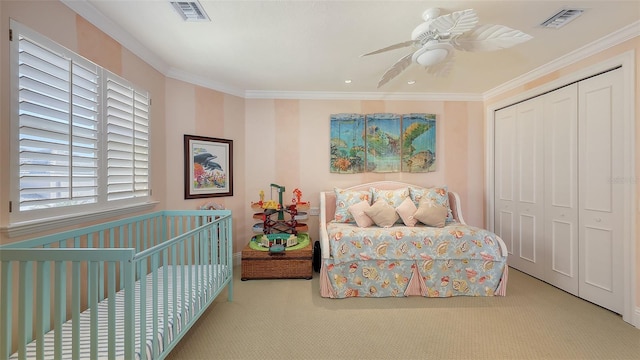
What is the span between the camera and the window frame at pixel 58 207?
4.48 ft

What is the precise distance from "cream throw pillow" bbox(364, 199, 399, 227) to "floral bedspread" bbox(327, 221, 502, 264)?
36 cm

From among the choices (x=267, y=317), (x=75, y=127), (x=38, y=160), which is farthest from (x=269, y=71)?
(x=267, y=317)

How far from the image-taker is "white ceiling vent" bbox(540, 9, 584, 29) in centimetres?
182

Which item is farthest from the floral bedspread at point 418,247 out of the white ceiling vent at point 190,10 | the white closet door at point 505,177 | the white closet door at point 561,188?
the white ceiling vent at point 190,10

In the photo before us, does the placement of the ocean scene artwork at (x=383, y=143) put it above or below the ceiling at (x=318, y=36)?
below

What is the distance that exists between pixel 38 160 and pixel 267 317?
6.21ft

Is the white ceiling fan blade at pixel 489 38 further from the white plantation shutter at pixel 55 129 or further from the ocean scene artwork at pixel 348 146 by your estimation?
the white plantation shutter at pixel 55 129

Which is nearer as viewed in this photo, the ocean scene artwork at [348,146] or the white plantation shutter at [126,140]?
the white plantation shutter at [126,140]

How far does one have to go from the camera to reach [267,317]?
7.20 ft

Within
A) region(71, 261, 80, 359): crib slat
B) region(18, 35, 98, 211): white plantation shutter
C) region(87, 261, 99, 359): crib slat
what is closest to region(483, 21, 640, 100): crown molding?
region(87, 261, 99, 359): crib slat

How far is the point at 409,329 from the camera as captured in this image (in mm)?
2027

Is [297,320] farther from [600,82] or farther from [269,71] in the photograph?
[600,82]

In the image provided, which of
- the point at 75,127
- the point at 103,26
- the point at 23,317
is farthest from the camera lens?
the point at 103,26

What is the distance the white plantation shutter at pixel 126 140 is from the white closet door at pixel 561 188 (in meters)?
4.15
